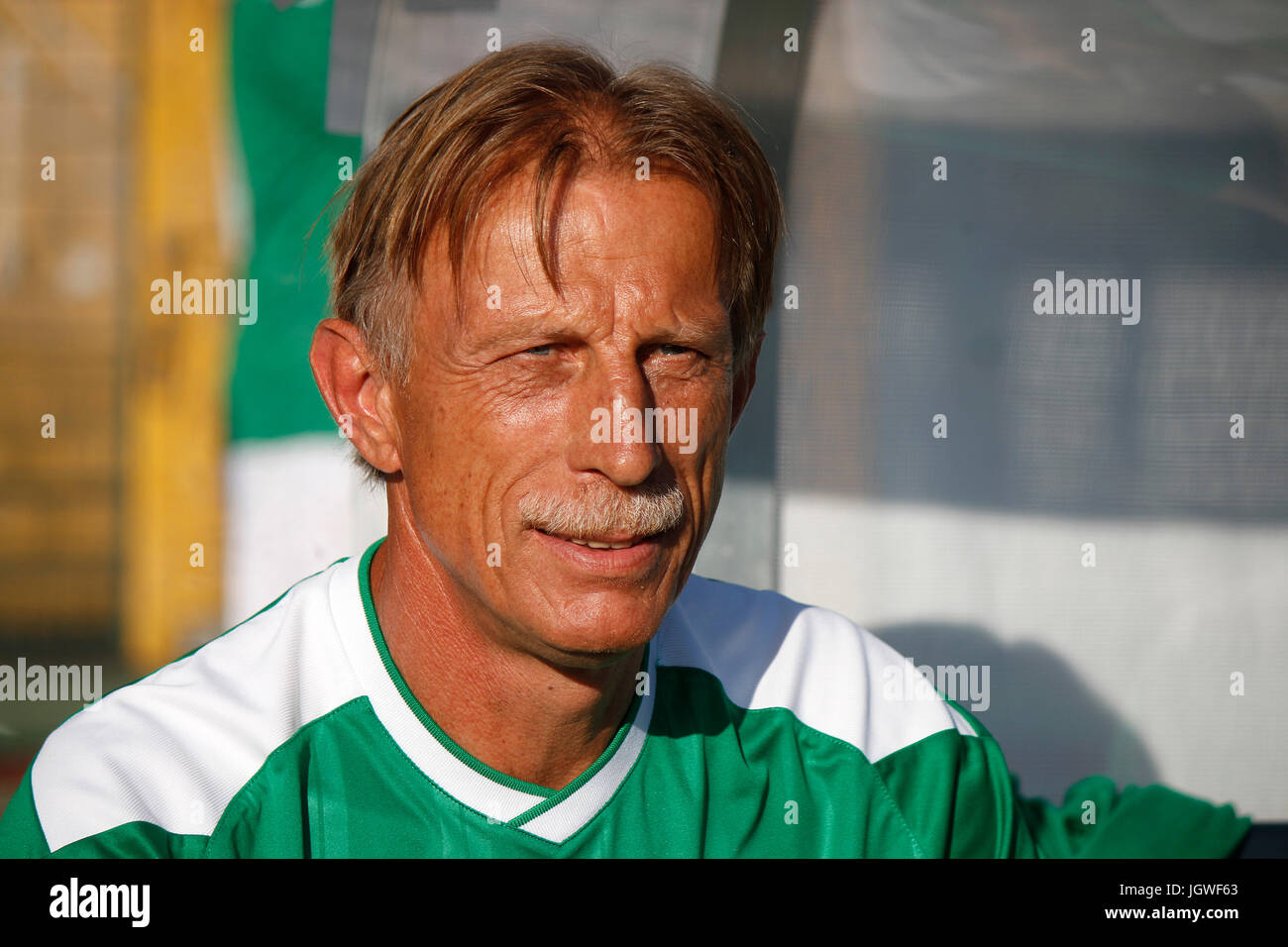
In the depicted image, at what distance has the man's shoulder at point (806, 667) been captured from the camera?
168 centimetres

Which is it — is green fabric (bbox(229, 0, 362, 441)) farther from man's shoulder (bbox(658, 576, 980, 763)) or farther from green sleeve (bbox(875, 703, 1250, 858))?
green sleeve (bbox(875, 703, 1250, 858))

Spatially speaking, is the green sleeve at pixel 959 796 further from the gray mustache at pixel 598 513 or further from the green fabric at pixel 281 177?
the green fabric at pixel 281 177

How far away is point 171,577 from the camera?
3.00m

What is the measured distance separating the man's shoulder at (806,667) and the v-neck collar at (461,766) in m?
0.26

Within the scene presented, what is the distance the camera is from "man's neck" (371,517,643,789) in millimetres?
1471

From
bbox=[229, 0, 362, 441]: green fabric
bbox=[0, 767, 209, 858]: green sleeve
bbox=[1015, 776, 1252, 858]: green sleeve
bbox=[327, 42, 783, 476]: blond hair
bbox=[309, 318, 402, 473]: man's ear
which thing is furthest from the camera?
bbox=[229, 0, 362, 441]: green fabric

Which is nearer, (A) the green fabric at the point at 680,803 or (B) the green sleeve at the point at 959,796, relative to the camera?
(A) the green fabric at the point at 680,803

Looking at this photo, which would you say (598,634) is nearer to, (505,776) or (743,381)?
(505,776)

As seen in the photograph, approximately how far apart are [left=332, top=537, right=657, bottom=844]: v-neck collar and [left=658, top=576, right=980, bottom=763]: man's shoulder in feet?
0.84

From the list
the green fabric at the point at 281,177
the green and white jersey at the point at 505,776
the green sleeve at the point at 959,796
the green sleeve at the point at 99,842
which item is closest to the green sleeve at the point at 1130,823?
the green sleeve at the point at 959,796

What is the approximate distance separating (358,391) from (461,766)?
1.87 feet

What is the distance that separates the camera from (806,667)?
5.76 ft

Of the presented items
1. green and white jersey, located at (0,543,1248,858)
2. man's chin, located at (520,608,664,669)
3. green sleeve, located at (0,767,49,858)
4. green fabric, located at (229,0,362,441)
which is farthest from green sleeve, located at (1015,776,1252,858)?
green fabric, located at (229,0,362,441)

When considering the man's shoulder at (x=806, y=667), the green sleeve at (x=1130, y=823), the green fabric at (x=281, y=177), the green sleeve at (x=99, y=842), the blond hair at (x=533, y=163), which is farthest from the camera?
the green fabric at (x=281, y=177)
